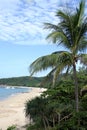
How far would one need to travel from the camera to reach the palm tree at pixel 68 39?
16.1 meters

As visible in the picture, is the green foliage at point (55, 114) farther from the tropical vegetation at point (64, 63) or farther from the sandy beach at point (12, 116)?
the sandy beach at point (12, 116)

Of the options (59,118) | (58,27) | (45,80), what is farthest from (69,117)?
(58,27)

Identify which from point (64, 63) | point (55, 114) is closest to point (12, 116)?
point (55, 114)

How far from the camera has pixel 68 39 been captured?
16844 millimetres

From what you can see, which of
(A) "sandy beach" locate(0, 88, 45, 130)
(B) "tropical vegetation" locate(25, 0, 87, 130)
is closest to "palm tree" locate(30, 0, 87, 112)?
(B) "tropical vegetation" locate(25, 0, 87, 130)

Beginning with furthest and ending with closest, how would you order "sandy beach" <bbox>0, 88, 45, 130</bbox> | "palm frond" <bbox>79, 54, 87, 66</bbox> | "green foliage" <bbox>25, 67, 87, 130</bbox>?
1. "sandy beach" <bbox>0, 88, 45, 130</bbox>
2. "green foliage" <bbox>25, 67, 87, 130</bbox>
3. "palm frond" <bbox>79, 54, 87, 66</bbox>

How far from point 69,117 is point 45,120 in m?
1.45

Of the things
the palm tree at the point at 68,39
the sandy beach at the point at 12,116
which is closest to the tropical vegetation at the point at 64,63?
the palm tree at the point at 68,39

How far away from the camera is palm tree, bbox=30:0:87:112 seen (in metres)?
16.1

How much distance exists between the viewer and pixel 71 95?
2283cm

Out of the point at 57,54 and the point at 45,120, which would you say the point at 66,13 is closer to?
the point at 57,54

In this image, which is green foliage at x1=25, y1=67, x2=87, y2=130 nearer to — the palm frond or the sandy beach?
the palm frond

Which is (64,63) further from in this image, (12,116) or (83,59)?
(12,116)

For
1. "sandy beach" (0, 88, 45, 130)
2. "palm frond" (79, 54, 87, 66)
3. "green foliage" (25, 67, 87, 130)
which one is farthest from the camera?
"sandy beach" (0, 88, 45, 130)
